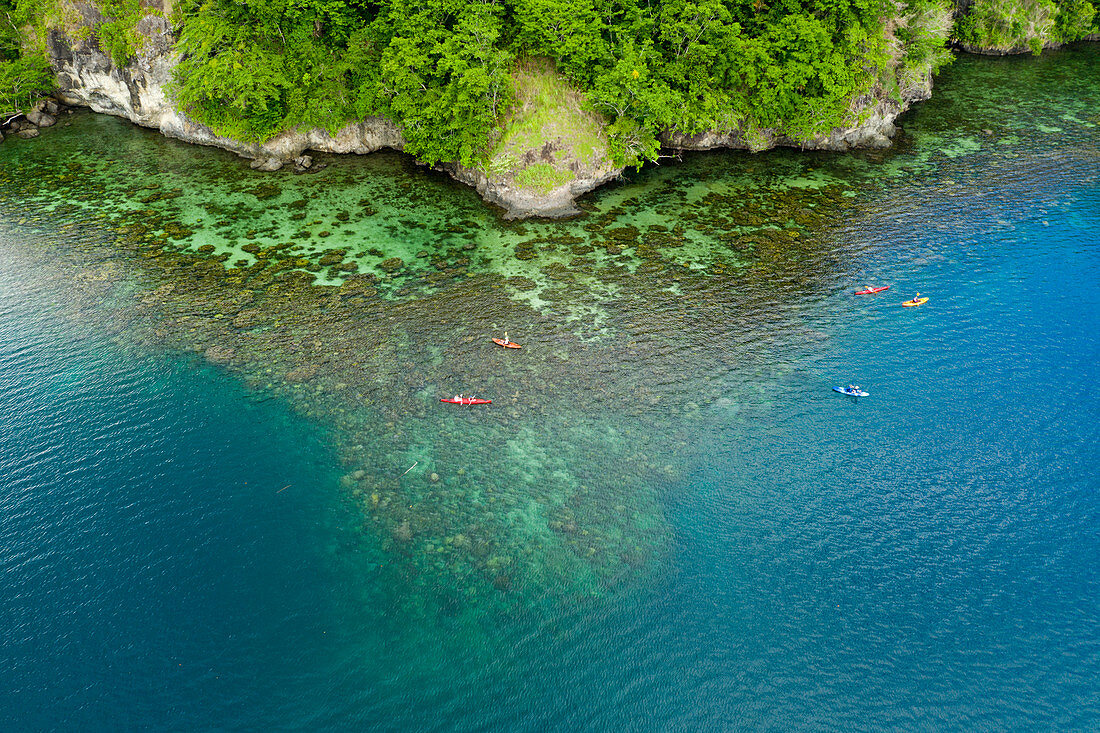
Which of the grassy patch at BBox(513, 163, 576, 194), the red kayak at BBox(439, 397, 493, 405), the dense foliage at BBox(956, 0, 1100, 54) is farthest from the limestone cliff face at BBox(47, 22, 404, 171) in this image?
the dense foliage at BBox(956, 0, 1100, 54)

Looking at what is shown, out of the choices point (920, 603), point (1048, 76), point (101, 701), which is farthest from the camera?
point (1048, 76)

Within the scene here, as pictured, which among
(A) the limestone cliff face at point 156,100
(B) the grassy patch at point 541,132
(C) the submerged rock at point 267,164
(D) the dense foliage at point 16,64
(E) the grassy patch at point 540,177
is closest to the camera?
(B) the grassy patch at point 541,132

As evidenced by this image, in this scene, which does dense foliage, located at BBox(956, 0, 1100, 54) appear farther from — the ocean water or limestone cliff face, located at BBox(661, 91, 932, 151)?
the ocean water

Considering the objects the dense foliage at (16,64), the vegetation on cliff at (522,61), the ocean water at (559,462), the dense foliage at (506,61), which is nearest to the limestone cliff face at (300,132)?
the vegetation on cliff at (522,61)

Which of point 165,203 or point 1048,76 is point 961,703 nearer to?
point 165,203

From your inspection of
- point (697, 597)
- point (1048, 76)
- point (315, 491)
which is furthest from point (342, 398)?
point (1048, 76)

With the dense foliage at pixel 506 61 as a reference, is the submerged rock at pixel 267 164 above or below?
below

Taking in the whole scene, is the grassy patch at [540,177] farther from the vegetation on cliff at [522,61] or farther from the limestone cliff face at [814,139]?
the limestone cliff face at [814,139]
